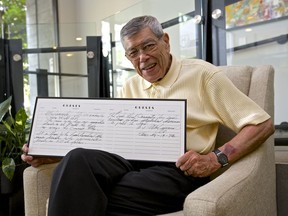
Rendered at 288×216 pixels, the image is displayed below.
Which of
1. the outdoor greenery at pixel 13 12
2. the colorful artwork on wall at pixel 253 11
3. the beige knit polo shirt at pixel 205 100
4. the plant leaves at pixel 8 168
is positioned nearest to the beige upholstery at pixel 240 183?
the beige knit polo shirt at pixel 205 100

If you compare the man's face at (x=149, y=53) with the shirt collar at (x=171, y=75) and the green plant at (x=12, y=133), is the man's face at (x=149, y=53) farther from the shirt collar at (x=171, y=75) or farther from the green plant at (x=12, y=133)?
the green plant at (x=12, y=133)

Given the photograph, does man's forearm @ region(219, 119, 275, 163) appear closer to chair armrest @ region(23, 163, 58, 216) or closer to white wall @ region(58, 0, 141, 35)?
chair armrest @ region(23, 163, 58, 216)

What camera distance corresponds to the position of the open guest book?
104cm

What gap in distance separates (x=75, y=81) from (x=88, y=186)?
1801mm

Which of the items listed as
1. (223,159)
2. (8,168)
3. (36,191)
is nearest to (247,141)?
(223,159)

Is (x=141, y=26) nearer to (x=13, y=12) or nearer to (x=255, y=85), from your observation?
(x=255, y=85)

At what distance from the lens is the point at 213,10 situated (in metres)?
1.92

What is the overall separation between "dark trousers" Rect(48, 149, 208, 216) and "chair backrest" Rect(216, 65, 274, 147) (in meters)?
0.26

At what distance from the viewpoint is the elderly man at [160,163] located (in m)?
0.88

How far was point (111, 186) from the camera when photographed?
0.97m

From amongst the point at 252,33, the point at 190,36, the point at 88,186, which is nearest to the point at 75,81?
the point at 190,36

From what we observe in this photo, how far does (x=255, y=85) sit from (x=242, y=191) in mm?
497

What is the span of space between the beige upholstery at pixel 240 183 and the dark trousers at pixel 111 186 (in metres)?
0.09

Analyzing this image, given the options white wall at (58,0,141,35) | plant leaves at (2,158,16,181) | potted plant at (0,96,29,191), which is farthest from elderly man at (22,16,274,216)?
white wall at (58,0,141,35)
